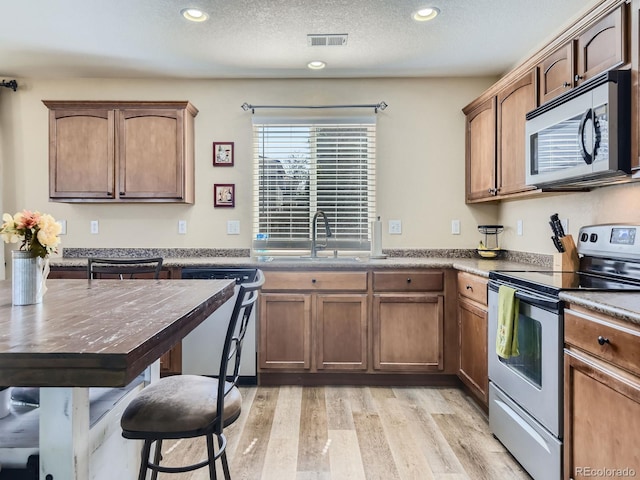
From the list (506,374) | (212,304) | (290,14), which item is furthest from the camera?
(290,14)

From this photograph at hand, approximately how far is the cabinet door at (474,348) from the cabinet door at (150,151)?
237cm

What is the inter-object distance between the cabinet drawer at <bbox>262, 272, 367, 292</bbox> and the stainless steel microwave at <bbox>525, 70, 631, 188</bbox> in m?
1.32

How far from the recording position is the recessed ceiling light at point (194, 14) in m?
2.48

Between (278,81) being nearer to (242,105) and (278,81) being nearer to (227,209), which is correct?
(242,105)

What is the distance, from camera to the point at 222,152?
3586 mm

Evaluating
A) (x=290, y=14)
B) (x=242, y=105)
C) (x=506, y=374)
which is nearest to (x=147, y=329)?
(x=506, y=374)

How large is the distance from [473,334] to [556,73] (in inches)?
63.4

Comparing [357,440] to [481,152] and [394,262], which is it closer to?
[394,262]

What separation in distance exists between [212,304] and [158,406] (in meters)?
0.38

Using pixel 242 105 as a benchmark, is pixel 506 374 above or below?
below

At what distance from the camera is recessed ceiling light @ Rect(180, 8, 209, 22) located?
2484mm

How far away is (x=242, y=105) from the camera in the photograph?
3.56 m

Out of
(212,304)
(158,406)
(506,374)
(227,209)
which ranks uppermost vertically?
(227,209)

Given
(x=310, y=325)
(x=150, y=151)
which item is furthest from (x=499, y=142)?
(x=150, y=151)
